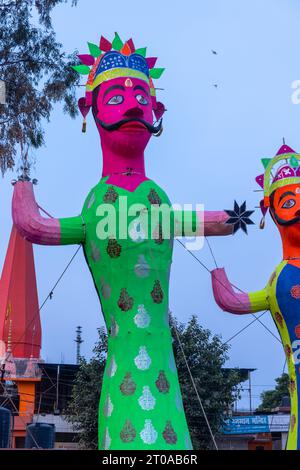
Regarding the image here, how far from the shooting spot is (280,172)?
1050cm

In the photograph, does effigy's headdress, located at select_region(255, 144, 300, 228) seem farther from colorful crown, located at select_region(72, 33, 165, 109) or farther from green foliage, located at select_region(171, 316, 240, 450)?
green foliage, located at select_region(171, 316, 240, 450)

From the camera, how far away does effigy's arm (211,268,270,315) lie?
32.3 feet

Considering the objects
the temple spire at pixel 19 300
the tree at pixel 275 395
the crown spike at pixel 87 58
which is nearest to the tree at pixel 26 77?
the crown spike at pixel 87 58

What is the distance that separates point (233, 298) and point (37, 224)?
3.11 metres

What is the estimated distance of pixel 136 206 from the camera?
26.5ft

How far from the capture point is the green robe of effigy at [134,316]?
7471mm

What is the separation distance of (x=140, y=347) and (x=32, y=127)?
4416 mm

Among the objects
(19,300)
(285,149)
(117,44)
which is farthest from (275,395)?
(117,44)

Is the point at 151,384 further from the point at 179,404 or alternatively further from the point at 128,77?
the point at 128,77

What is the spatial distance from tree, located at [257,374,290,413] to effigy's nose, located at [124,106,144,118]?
89.1ft

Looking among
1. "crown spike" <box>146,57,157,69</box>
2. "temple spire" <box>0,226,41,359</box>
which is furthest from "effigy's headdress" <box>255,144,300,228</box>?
"temple spire" <box>0,226,41,359</box>

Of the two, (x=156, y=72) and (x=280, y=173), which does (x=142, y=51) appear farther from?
(x=280, y=173)

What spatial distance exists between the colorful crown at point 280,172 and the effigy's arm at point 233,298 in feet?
3.97
